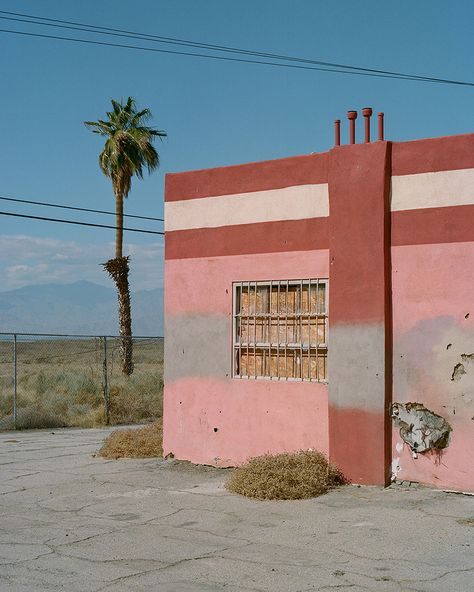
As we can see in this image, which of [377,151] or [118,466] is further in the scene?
[118,466]

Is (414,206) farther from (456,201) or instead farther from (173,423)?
(173,423)

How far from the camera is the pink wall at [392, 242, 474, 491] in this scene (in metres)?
10.5

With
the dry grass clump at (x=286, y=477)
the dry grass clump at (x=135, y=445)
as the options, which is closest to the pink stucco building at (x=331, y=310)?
the dry grass clump at (x=286, y=477)

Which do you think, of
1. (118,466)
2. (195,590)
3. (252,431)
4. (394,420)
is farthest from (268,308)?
(195,590)

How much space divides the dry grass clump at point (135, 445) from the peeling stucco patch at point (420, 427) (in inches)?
184

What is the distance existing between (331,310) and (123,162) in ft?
60.7

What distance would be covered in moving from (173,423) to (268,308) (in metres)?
2.59

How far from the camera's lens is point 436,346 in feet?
35.2

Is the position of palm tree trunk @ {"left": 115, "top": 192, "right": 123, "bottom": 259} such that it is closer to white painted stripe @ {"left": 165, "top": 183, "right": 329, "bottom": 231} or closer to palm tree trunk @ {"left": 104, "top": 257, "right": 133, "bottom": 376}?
palm tree trunk @ {"left": 104, "top": 257, "right": 133, "bottom": 376}

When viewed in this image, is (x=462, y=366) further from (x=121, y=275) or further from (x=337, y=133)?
(x=121, y=275)

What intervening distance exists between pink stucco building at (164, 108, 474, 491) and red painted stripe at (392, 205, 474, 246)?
0.05 ft

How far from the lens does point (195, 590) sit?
694 centimetres

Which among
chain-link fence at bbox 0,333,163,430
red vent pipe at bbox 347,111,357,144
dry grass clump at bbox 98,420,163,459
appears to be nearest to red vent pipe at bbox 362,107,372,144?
red vent pipe at bbox 347,111,357,144

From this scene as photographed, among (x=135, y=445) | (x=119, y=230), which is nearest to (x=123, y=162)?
(x=119, y=230)
